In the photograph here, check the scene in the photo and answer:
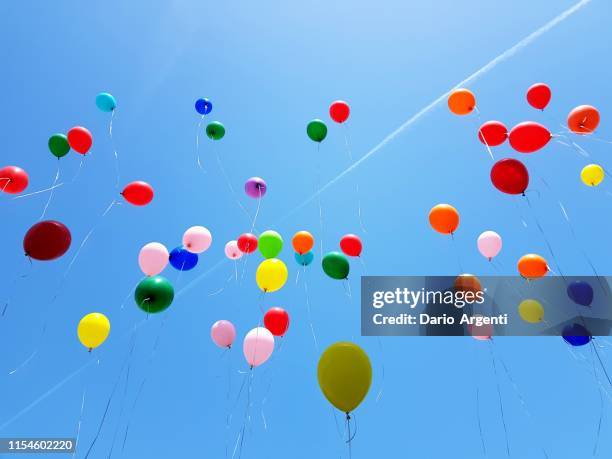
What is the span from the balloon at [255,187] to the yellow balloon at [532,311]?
448 centimetres

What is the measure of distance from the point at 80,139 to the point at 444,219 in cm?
562

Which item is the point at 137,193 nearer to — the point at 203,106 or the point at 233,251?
the point at 233,251

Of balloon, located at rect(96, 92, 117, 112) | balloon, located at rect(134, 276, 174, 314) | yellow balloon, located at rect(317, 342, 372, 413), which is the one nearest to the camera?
yellow balloon, located at rect(317, 342, 372, 413)

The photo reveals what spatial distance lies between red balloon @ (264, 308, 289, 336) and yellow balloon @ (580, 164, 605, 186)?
5135mm

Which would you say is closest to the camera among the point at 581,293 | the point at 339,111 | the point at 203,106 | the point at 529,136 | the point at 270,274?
the point at 529,136

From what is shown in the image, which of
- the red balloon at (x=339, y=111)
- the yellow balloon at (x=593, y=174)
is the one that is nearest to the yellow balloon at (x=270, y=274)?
the red balloon at (x=339, y=111)

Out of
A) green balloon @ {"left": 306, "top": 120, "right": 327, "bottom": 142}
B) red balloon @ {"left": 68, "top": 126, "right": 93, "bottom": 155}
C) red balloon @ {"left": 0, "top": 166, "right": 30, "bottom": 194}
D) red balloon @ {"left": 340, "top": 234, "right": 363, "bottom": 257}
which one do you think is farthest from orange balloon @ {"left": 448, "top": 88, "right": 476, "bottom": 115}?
red balloon @ {"left": 0, "top": 166, "right": 30, "bottom": 194}

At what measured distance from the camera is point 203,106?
6.95 meters

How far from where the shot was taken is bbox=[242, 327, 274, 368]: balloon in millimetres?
5098

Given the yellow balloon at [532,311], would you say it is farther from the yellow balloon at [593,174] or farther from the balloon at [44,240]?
the balloon at [44,240]

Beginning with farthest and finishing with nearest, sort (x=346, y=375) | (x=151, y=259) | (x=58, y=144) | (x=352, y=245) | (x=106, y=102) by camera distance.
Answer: (x=106, y=102) < (x=352, y=245) < (x=58, y=144) < (x=151, y=259) < (x=346, y=375)

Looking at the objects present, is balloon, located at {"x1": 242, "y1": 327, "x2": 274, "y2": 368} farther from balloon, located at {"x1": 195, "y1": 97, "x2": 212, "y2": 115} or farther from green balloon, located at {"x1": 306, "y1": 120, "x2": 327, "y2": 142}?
balloon, located at {"x1": 195, "y1": 97, "x2": 212, "y2": 115}

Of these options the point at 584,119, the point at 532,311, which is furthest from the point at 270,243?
the point at 584,119

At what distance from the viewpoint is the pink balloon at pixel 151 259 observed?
5.26 metres
